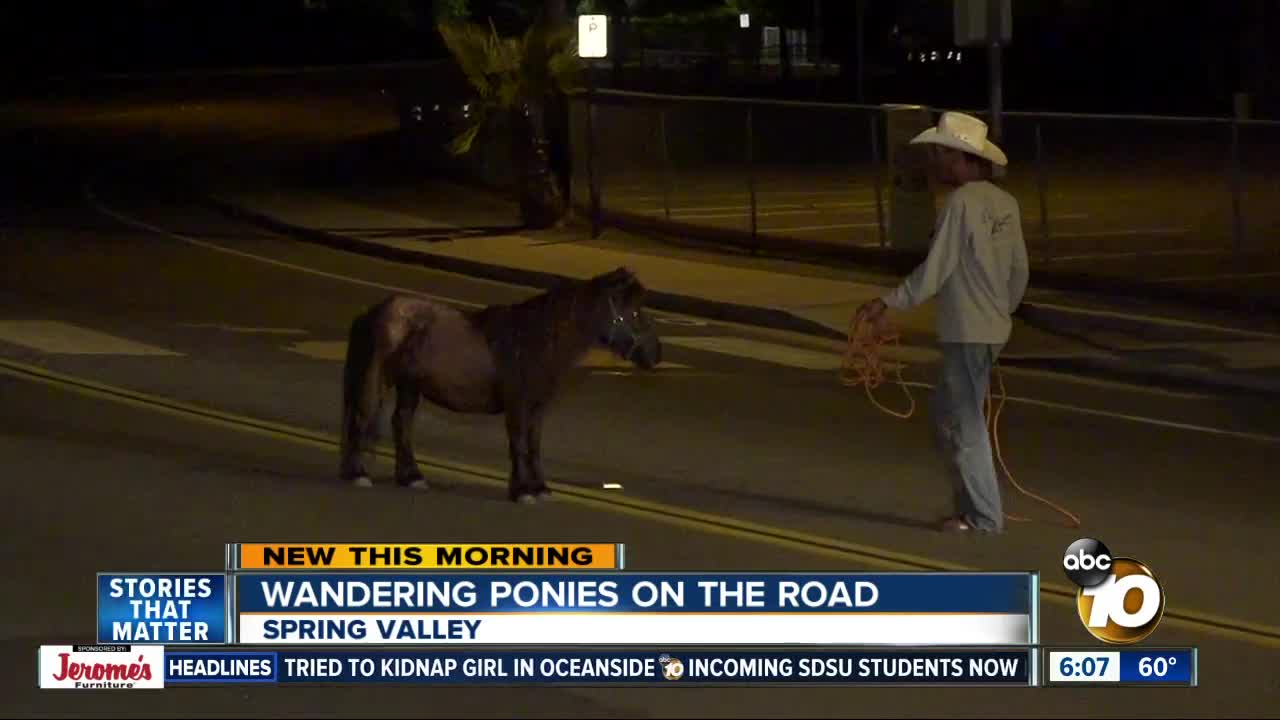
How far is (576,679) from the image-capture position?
7.77 m

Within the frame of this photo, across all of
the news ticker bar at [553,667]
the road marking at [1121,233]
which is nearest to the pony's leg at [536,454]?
the news ticker bar at [553,667]

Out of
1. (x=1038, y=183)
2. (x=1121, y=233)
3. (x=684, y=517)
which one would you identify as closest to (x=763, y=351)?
(x=1038, y=183)

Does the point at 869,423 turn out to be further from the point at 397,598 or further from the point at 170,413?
the point at 397,598

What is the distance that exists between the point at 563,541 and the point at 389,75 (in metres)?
60.2

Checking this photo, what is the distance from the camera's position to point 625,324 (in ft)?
35.2

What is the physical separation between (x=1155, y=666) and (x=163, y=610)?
340 cm

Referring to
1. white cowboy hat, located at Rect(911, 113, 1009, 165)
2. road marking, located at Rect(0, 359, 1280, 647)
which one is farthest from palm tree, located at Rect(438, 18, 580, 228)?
white cowboy hat, located at Rect(911, 113, 1009, 165)

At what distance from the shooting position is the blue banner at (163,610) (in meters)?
7.82

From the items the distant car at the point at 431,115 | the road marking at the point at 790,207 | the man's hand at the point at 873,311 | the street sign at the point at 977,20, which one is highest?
the street sign at the point at 977,20

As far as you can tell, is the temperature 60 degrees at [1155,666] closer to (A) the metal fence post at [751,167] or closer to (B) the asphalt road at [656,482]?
(B) the asphalt road at [656,482]

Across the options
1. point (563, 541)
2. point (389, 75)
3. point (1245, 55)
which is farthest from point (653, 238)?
point (389, 75)

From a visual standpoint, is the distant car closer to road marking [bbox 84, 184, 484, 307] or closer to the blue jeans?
road marking [bbox 84, 184, 484, 307]

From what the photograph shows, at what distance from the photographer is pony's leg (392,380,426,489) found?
11.2 meters

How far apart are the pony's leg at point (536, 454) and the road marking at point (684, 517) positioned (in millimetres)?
199
